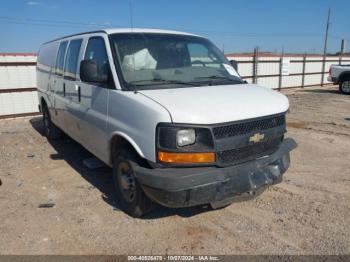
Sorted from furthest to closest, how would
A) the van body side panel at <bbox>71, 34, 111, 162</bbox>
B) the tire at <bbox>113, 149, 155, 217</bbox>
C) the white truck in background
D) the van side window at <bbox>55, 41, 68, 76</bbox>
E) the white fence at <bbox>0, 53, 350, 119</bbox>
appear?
the white truck in background → the white fence at <bbox>0, 53, 350, 119</bbox> → the van side window at <bbox>55, 41, 68, 76</bbox> → the van body side panel at <bbox>71, 34, 111, 162</bbox> → the tire at <bbox>113, 149, 155, 217</bbox>

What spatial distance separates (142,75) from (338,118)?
27.4ft

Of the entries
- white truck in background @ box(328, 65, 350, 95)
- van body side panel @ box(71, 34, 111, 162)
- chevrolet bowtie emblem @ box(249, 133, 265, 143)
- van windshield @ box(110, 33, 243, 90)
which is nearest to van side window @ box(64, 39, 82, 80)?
van body side panel @ box(71, 34, 111, 162)

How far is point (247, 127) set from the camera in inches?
134

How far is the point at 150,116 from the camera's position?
10.5 ft

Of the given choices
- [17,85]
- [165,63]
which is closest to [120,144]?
[165,63]

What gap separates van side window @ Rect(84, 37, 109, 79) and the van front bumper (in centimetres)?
141

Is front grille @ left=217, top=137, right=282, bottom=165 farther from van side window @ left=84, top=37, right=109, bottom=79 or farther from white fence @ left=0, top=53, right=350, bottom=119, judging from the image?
white fence @ left=0, top=53, right=350, bottom=119

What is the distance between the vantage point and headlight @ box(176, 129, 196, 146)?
3.12 meters

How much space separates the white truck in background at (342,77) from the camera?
1688 centimetres

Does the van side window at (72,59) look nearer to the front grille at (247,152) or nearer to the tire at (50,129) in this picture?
A: the tire at (50,129)

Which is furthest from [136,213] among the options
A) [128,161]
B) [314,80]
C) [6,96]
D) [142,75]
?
[314,80]

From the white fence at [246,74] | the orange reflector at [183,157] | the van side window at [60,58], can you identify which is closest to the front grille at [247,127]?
the orange reflector at [183,157]

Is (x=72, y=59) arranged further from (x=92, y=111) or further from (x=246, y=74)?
(x=246, y=74)

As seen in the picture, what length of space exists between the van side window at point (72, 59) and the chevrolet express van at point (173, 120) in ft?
0.18
